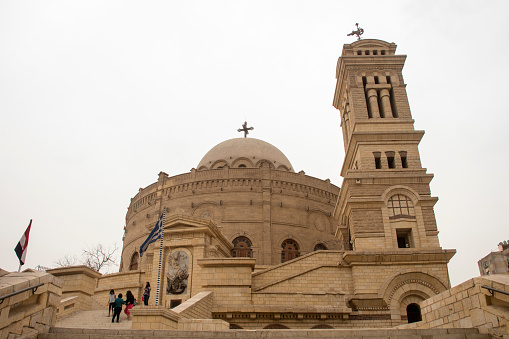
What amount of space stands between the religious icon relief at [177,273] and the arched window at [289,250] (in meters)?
11.5

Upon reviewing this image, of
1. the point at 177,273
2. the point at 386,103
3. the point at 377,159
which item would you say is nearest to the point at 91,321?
the point at 177,273

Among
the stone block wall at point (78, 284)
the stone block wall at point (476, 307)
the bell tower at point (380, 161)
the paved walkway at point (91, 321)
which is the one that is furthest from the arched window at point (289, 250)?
the stone block wall at point (476, 307)

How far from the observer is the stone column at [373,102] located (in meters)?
25.8

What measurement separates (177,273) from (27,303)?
13870 mm

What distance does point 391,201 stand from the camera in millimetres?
22562

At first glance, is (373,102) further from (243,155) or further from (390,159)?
(243,155)

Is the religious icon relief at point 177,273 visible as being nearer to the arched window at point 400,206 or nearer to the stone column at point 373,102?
the arched window at point 400,206

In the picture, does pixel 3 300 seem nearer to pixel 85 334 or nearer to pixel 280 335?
pixel 85 334

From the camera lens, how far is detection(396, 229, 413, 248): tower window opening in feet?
72.8

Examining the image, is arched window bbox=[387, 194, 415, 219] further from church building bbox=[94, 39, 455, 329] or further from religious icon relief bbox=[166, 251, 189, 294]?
religious icon relief bbox=[166, 251, 189, 294]

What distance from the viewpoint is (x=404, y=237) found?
934 inches

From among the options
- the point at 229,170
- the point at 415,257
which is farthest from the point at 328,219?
the point at 415,257

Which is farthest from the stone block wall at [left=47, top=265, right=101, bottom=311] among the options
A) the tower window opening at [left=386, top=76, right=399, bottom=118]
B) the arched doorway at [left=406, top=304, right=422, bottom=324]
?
the tower window opening at [left=386, top=76, right=399, bottom=118]

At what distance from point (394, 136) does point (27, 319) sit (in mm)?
20353
